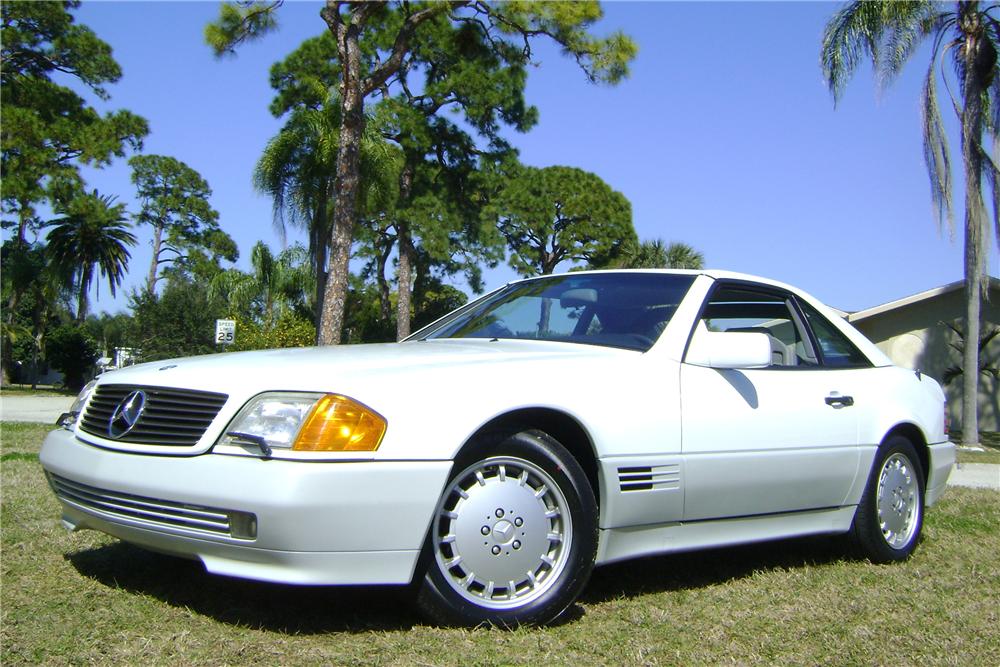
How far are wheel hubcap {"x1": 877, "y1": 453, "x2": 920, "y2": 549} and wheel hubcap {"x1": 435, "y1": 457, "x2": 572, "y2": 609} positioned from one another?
7.30ft

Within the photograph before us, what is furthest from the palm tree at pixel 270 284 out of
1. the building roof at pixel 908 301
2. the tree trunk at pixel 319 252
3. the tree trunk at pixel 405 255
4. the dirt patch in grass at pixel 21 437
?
the dirt patch in grass at pixel 21 437

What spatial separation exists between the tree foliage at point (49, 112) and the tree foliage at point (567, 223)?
1684 centimetres

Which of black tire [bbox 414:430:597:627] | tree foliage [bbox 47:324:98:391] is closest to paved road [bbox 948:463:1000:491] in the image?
black tire [bbox 414:430:597:627]

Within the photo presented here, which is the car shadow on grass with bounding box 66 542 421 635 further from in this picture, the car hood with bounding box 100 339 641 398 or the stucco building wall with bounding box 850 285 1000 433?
the stucco building wall with bounding box 850 285 1000 433

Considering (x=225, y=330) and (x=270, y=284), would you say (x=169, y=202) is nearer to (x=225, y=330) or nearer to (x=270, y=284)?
(x=270, y=284)

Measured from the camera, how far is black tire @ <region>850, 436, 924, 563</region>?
15.9 ft

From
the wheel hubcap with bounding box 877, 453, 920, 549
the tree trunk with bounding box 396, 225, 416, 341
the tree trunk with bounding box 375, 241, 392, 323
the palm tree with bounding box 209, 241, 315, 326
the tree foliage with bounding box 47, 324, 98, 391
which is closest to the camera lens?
the wheel hubcap with bounding box 877, 453, 920, 549

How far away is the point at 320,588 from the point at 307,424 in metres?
1.20

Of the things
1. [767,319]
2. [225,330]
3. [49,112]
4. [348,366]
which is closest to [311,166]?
[225,330]

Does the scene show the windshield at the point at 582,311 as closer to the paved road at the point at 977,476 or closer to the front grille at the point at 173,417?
the front grille at the point at 173,417

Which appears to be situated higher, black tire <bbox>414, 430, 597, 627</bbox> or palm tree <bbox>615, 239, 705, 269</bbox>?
palm tree <bbox>615, 239, 705, 269</bbox>

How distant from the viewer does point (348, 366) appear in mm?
3486

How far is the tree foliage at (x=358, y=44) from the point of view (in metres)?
14.0

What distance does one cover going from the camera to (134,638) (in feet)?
10.5
